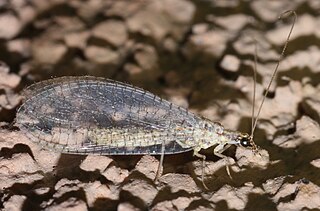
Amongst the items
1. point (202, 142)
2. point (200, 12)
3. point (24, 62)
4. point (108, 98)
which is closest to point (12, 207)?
point (108, 98)

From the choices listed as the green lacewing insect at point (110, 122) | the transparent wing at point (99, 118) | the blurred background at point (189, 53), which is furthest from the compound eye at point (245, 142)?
the transparent wing at point (99, 118)

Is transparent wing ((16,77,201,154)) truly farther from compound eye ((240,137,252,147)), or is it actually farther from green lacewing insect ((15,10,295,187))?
compound eye ((240,137,252,147))

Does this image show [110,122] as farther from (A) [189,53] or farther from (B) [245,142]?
(A) [189,53]

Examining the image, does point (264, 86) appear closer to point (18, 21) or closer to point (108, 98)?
point (108, 98)

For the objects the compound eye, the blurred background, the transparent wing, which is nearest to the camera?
the transparent wing

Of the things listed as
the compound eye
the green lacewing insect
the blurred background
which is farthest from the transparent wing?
the compound eye

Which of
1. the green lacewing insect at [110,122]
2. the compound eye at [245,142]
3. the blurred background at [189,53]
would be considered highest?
the blurred background at [189,53]

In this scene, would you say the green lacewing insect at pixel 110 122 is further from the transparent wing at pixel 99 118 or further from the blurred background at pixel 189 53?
the blurred background at pixel 189 53

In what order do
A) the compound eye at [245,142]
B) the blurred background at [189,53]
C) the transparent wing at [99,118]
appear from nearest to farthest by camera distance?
1. the transparent wing at [99,118]
2. the compound eye at [245,142]
3. the blurred background at [189,53]
